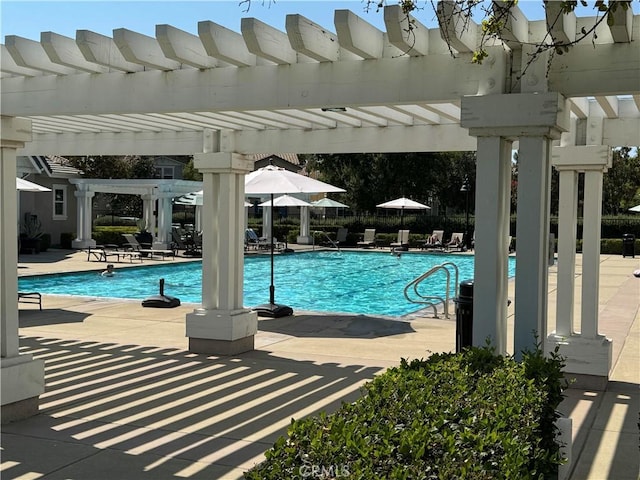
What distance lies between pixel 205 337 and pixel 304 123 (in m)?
3.01

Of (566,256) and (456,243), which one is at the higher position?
(566,256)

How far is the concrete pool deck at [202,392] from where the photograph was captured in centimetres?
503

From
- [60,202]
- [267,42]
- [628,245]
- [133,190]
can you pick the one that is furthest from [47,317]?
[628,245]

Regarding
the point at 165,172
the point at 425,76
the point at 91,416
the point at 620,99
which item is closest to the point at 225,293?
the point at 91,416

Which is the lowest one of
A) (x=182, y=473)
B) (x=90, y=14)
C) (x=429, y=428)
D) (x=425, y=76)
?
(x=182, y=473)

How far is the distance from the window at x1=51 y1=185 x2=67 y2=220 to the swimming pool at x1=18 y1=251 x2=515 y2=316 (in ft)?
30.0

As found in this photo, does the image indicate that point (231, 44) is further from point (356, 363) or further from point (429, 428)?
point (356, 363)

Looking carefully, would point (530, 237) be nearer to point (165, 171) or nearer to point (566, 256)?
point (566, 256)

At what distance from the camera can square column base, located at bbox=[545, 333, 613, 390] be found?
7.37 m

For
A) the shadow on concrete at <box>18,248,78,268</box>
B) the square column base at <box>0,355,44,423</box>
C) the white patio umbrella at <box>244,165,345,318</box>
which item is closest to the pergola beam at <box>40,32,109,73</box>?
the square column base at <box>0,355,44,423</box>

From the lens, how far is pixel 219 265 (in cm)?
888

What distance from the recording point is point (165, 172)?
191 feet

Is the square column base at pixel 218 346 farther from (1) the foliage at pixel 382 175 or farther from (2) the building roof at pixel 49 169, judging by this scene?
(1) the foliage at pixel 382 175

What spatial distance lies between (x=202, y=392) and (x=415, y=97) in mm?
3643
